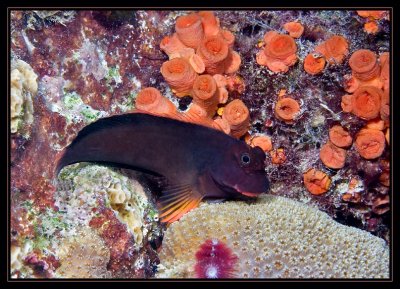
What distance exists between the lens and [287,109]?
4227mm

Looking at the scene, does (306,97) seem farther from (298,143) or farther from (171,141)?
(171,141)

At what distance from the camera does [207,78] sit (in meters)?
4.00

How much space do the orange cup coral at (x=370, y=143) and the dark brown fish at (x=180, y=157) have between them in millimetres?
1290

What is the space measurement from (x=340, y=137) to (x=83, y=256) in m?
3.04

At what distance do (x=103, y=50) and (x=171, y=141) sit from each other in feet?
4.97

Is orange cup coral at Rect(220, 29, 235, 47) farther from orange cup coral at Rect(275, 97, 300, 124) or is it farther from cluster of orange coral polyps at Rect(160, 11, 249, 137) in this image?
orange cup coral at Rect(275, 97, 300, 124)

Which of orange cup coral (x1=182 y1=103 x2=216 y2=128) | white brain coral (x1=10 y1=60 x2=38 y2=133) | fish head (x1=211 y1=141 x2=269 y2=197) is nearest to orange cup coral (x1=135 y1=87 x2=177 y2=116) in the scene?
orange cup coral (x1=182 y1=103 x2=216 y2=128)

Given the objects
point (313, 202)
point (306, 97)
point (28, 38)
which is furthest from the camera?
point (313, 202)

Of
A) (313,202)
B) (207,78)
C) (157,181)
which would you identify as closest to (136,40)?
(207,78)

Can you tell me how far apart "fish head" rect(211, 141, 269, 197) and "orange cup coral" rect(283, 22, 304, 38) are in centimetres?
153

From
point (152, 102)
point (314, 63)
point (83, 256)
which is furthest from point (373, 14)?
point (83, 256)

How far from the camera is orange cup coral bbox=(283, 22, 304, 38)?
13.8 feet

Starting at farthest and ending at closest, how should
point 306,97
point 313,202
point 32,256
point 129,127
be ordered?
point 313,202 < point 306,97 < point 129,127 < point 32,256

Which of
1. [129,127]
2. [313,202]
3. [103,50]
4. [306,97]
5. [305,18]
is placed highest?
[305,18]
